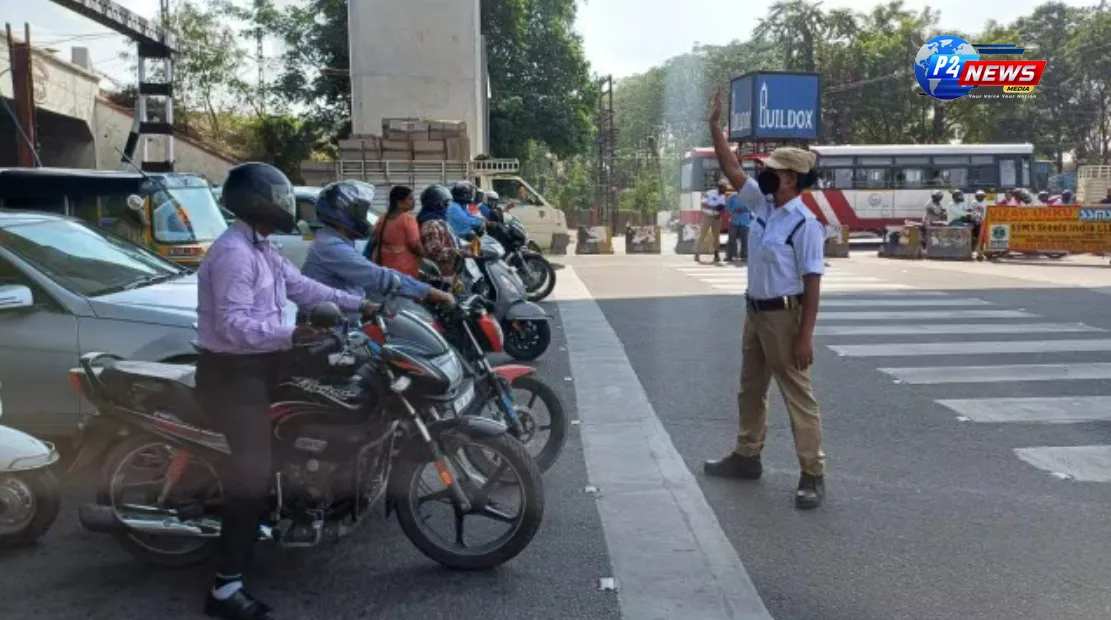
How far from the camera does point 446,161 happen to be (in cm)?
2003

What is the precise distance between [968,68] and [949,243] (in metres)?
18.5

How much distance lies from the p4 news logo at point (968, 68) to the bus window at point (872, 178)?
9602mm

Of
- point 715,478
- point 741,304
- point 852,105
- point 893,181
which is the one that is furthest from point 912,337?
point 852,105

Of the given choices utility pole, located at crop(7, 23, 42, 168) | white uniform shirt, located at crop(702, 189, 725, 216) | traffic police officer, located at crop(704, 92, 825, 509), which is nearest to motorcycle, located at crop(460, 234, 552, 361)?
Result: traffic police officer, located at crop(704, 92, 825, 509)

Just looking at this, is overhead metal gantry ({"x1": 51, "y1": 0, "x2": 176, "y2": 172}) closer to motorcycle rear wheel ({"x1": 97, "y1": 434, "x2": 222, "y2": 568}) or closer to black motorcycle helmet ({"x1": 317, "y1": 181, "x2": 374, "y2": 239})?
black motorcycle helmet ({"x1": 317, "y1": 181, "x2": 374, "y2": 239})

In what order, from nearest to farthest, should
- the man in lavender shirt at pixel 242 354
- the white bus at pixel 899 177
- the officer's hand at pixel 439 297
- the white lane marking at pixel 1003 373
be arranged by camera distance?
the man in lavender shirt at pixel 242 354, the officer's hand at pixel 439 297, the white lane marking at pixel 1003 373, the white bus at pixel 899 177

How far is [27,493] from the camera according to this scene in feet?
15.2

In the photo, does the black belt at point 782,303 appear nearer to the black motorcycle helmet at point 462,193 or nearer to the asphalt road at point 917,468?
the asphalt road at point 917,468

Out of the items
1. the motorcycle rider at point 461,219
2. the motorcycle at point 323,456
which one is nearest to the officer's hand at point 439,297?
the motorcycle at point 323,456

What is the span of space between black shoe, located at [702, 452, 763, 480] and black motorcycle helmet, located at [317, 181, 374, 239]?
242 cm

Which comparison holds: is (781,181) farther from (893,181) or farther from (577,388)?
(893,181)

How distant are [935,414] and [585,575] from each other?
3.97 m

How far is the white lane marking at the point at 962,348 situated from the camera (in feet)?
31.9

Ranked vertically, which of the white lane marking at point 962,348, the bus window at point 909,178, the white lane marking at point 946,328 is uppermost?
the bus window at point 909,178
